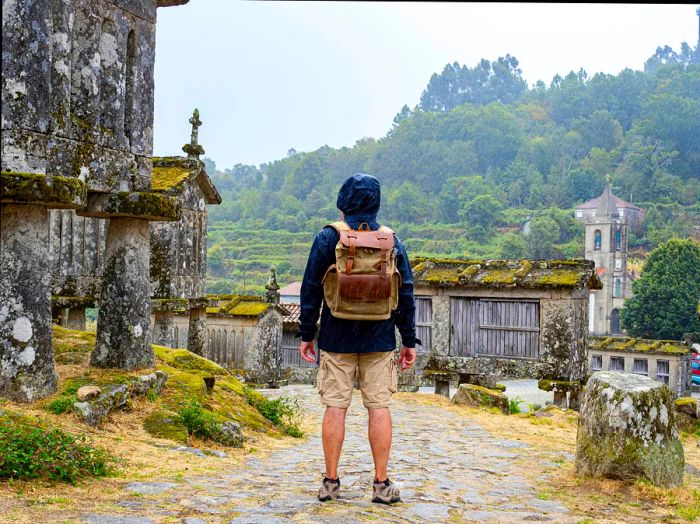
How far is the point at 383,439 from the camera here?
17.6 ft

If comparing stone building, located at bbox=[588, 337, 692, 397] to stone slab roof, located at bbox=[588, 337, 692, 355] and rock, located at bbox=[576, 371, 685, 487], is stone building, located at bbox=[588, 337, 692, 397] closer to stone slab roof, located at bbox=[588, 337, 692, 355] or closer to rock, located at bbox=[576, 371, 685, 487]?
stone slab roof, located at bbox=[588, 337, 692, 355]

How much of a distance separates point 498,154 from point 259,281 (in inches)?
2903

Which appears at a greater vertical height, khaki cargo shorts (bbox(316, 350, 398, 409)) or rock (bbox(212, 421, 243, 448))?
khaki cargo shorts (bbox(316, 350, 398, 409))

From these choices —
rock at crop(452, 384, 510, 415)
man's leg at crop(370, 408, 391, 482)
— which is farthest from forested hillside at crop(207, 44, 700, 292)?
man's leg at crop(370, 408, 391, 482)

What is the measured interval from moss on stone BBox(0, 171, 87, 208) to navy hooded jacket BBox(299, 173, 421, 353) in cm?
257

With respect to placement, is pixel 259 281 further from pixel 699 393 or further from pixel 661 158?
pixel 661 158

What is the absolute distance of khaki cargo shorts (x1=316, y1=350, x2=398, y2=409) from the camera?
543 cm

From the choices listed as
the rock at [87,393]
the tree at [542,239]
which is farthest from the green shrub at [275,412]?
the tree at [542,239]

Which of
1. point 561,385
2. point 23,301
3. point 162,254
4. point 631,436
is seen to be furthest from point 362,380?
point 561,385

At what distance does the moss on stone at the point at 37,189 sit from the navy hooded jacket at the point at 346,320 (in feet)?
8.43

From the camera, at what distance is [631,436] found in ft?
21.4

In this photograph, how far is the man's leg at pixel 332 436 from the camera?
5344 millimetres

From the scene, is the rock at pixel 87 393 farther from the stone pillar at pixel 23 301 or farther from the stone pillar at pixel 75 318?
the stone pillar at pixel 75 318

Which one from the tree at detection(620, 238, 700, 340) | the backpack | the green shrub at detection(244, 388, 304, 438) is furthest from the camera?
the tree at detection(620, 238, 700, 340)
